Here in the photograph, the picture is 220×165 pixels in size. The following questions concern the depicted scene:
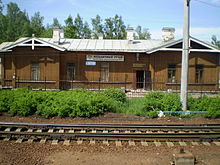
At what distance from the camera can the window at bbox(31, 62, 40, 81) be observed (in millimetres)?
17438

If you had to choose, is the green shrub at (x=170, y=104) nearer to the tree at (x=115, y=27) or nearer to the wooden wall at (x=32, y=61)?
the wooden wall at (x=32, y=61)

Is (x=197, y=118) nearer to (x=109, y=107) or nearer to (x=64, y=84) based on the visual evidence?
(x=109, y=107)

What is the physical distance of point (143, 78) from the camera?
61.0ft

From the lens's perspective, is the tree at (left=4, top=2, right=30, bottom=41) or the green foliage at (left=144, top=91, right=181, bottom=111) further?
the tree at (left=4, top=2, right=30, bottom=41)

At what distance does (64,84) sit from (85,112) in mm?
9521

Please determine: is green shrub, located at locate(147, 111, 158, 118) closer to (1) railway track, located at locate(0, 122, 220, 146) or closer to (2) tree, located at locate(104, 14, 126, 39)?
(1) railway track, located at locate(0, 122, 220, 146)

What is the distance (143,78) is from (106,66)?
364 cm

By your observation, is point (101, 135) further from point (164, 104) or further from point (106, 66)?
point (106, 66)

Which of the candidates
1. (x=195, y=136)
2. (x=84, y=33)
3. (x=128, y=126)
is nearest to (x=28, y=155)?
(x=128, y=126)

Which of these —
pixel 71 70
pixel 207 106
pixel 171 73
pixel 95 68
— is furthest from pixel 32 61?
pixel 207 106

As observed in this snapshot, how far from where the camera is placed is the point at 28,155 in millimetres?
5176

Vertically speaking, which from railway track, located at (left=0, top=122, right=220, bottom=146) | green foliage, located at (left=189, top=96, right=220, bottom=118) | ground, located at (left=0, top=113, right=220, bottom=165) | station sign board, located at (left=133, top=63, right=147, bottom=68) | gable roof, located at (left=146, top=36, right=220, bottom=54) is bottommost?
ground, located at (left=0, top=113, right=220, bottom=165)

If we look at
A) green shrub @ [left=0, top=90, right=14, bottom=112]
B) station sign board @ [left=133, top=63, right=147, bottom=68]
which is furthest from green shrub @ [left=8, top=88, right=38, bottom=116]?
station sign board @ [left=133, top=63, right=147, bottom=68]

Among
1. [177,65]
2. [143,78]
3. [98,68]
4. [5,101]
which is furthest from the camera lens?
[143,78]
